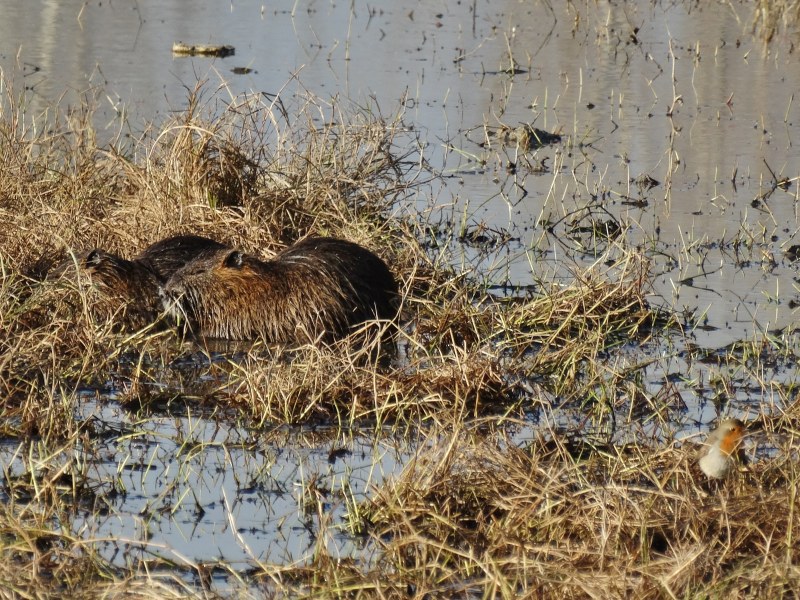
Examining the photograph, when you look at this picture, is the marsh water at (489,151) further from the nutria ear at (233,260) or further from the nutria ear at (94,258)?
the nutria ear at (233,260)

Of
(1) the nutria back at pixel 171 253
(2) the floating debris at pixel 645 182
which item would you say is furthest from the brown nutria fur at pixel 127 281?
(2) the floating debris at pixel 645 182

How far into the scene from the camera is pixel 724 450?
4699 mm

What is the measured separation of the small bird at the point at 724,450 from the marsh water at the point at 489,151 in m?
1.06

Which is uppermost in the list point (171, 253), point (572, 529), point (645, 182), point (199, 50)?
point (572, 529)

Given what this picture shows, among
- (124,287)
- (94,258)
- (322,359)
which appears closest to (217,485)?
(322,359)

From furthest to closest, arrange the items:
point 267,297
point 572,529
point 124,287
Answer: point 267,297, point 124,287, point 572,529

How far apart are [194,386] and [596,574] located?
2799 millimetres

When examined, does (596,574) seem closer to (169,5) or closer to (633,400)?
(633,400)

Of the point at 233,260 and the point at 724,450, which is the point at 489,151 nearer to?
the point at 233,260

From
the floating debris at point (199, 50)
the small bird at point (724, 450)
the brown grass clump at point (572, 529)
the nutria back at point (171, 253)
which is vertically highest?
the small bird at point (724, 450)

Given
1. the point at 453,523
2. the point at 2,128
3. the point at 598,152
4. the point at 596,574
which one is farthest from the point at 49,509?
the point at 598,152

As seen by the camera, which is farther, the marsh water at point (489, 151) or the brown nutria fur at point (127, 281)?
the brown nutria fur at point (127, 281)

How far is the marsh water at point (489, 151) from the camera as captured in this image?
16.7 feet

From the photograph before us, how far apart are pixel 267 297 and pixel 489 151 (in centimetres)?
494
